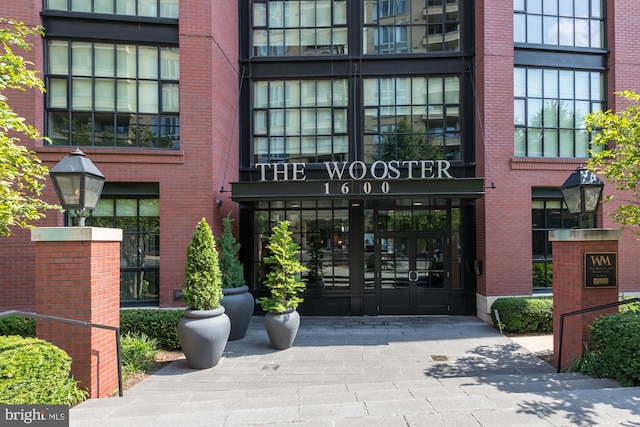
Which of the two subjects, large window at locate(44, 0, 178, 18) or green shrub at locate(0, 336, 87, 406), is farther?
large window at locate(44, 0, 178, 18)

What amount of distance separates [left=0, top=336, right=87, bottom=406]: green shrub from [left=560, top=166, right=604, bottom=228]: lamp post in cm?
812

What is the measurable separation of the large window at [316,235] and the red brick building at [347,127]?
57 millimetres

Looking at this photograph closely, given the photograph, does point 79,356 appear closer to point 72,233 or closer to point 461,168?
point 72,233

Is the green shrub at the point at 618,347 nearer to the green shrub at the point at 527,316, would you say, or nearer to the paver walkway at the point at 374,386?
the paver walkway at the point at 374,386

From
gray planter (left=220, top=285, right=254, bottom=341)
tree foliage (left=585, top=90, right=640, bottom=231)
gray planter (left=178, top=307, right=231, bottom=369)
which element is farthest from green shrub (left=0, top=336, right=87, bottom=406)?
tree foliage (left=585, top=90, right=640, bottom=231)

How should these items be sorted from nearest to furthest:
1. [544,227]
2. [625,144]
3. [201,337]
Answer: [625,144], [201,337], [544,227]

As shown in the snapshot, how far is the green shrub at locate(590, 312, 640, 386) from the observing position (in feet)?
15.7

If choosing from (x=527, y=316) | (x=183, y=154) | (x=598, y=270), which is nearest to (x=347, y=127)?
(x=183, y=154)

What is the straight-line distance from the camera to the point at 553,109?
10.5m

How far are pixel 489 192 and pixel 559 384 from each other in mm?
5911

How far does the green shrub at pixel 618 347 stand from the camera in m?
4.78

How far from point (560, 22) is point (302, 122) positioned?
7960 mm

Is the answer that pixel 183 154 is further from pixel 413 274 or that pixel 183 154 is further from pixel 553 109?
pixel 553 109

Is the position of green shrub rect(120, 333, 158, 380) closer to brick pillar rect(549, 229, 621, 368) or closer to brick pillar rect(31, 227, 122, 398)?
brick pillar rect(31, 227, 122, 398)
